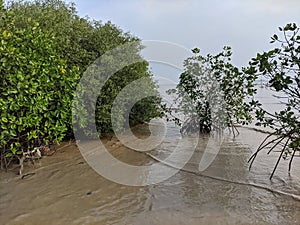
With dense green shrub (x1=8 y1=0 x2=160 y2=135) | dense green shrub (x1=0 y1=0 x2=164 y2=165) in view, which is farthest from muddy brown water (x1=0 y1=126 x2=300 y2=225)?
dense green shrub (x1=8 y1=0 x2=160 y2=135)

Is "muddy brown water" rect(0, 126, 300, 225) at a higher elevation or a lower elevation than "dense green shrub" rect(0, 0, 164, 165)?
lower

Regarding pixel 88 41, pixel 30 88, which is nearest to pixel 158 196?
pixel 30 88

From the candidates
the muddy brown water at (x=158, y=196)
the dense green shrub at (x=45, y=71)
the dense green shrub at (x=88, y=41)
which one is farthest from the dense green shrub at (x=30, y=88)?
the dense green shrub at (x=88, y=41)

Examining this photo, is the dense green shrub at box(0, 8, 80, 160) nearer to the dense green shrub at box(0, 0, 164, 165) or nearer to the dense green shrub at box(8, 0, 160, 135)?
the dense green shrub at box(0, 0, 164, 165)

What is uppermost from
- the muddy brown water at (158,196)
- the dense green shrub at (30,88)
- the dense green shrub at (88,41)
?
the dense green shrub at (88,41)

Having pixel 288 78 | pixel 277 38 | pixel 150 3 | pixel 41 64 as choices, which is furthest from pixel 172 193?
pixel 150 3

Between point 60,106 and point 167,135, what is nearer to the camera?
point 60,106

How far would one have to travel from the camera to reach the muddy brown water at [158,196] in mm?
3074

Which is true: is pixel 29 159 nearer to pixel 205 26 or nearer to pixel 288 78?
pixel 288 78

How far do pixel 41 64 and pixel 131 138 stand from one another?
2995mm

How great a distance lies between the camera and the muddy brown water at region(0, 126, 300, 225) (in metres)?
3.07

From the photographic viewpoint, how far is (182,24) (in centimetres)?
830

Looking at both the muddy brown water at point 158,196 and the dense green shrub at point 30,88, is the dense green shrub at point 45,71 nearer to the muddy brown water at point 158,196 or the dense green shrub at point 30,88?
the dense green shrub at point 30,88

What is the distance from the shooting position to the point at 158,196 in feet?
11.9
